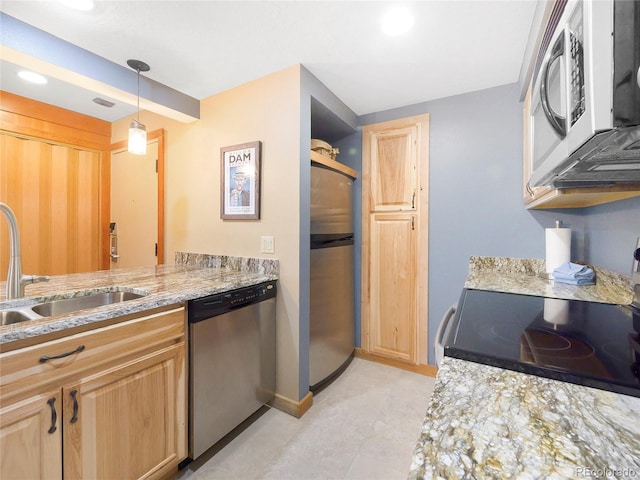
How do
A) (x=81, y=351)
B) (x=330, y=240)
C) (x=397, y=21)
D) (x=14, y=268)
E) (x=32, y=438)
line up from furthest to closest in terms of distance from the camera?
(x=330, y=240), (x=397, y=21), (x=14, y=268), (x=81, y=351), (x=32, y=438)

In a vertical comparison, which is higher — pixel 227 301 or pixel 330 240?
pixel 330 240

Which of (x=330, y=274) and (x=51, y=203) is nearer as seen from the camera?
(x=330, y=274)

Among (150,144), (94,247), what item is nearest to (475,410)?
(150,144)

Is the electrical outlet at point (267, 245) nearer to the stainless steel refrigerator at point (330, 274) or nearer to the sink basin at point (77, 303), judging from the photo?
the stainless steel refrigerator at point (330, 274)

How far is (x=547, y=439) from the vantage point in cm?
40

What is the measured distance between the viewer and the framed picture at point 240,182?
2.02 metres

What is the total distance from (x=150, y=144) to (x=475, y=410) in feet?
10.6

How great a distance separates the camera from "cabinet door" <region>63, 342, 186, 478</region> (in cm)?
102

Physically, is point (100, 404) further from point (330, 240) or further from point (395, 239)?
point (395, 239)

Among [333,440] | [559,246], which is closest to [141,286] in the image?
[333,440]

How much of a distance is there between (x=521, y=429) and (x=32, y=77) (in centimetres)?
347

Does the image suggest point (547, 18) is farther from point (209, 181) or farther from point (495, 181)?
point (209, 181)

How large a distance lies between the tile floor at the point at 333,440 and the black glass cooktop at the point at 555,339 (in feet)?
3.36

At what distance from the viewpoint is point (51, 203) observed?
272 cm
